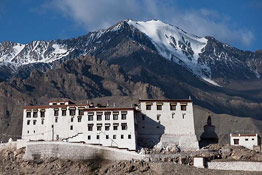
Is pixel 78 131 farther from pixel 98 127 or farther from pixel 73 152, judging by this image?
pixel 73 152

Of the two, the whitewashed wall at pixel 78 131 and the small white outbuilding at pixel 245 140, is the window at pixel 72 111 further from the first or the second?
the small white outbuilding at pixel 245 140

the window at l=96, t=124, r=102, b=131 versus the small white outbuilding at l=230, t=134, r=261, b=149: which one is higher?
the window at l=96, t=124, r=102, b=131

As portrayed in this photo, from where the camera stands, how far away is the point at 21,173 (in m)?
114

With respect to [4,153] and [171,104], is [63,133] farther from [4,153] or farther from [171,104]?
[171,104]

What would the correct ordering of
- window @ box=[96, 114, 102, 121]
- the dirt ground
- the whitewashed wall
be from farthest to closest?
window @ box=[96, 114, 102, 121]
the whitewashed wall
the dirt ground

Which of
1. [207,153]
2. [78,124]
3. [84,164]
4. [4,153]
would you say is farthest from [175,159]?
[4,153]

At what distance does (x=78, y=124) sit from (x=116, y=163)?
18.0m

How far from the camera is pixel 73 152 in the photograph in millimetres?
114062

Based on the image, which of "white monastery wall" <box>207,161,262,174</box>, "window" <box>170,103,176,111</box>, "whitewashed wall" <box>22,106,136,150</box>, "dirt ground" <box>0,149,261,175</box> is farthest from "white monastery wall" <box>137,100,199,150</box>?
"dirt ground" <box>0,149,261,175</box>

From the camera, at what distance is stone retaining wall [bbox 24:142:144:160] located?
111m


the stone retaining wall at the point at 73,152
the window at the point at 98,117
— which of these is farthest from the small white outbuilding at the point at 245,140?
the stone retaining wall at the point at 73,152

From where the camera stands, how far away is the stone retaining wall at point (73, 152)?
110938 millimetres

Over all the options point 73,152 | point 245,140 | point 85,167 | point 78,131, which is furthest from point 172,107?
point 85,167

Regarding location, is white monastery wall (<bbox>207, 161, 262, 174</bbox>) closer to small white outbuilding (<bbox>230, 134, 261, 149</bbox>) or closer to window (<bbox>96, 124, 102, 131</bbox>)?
window (<bbox>96, 124, 102, 131</bbox>)
